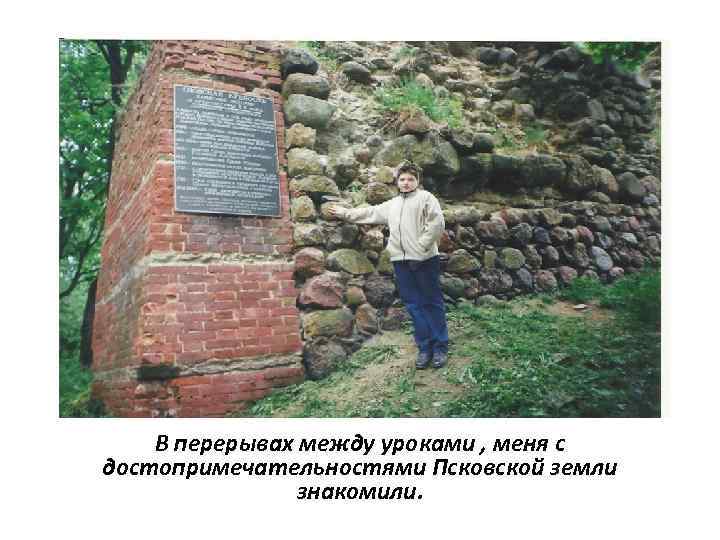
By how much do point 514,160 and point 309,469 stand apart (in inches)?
154

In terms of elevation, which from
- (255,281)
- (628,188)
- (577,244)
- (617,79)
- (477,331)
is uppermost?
(617,79)

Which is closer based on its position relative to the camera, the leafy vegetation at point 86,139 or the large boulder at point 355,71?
the large boulder at point 355,71

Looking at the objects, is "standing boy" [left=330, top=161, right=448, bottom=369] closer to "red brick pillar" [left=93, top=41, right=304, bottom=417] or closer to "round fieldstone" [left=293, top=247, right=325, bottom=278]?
"round fieldstone" [left=293, top=247, right=325, bottom=278]

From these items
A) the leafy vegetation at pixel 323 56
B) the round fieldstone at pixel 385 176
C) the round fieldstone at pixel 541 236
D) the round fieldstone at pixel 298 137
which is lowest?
the round fieldstone at pixel 541 236

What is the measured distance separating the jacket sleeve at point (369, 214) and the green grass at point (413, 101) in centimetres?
137

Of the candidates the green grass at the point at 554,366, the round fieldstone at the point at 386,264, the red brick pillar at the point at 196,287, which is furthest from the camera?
the round fieldstone at the point at 386,264

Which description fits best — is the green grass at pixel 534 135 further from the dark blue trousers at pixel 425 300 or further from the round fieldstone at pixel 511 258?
the dark blue trousers at pixel 425 300

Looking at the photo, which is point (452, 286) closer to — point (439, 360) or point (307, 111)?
point (439, 360)

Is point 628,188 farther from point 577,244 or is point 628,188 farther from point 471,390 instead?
point 471,390

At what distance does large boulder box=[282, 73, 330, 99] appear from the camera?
5309 millimetres

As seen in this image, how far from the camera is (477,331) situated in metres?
5.04

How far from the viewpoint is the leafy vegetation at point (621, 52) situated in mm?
6312

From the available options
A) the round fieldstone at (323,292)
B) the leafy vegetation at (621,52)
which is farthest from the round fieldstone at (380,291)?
the leafy vegetation at (621,52)


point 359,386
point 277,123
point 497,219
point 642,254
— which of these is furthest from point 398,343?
point 642,254
